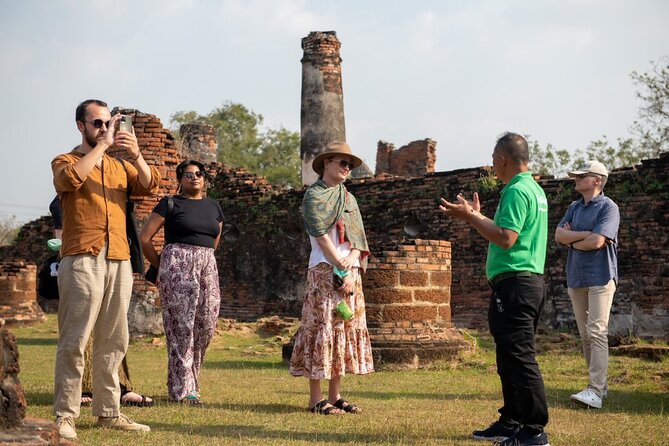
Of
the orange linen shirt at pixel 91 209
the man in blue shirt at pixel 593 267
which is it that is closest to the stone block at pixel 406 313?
the man in blue shirt at pixel 593 267

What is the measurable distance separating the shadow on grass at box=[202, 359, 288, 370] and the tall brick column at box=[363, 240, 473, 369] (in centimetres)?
119

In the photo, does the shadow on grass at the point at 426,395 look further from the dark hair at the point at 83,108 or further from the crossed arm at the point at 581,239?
the dark hair at the point at 83,108

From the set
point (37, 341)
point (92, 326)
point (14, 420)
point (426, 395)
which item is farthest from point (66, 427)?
point (37, 341)

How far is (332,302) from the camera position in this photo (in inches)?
231

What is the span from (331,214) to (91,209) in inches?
66.7

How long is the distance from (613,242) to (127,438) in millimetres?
3910

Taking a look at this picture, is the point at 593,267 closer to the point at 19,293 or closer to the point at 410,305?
the point at 410,305

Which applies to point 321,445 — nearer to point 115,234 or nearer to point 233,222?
point 115,234

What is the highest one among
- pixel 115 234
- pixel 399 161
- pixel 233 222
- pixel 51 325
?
pixel 399 161

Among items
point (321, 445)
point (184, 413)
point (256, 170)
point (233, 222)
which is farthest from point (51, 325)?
point (256, 170)

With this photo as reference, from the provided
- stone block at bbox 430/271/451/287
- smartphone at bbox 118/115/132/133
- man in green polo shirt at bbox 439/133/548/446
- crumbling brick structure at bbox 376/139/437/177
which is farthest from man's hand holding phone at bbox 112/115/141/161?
crumbling brick structure at bbox 376/139/437/177

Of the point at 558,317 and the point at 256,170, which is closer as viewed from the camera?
the point at 558,317

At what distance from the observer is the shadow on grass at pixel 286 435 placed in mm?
4746

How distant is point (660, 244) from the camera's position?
13.6m
